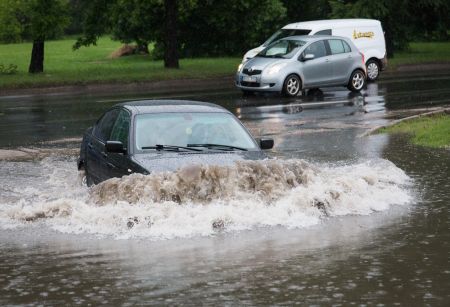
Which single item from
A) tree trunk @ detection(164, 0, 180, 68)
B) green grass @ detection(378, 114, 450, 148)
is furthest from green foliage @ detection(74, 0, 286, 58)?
green grass @ detection(378, 114, 450, 148)

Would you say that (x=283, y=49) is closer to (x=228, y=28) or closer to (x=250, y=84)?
(x=250, y=84)

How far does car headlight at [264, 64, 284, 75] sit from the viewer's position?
2908 centimetres

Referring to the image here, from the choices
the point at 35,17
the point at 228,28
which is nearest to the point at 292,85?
the point at 35,17

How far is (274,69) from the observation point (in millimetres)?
29141

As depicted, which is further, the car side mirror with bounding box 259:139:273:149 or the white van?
the white van

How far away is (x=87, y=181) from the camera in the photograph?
1409 cm

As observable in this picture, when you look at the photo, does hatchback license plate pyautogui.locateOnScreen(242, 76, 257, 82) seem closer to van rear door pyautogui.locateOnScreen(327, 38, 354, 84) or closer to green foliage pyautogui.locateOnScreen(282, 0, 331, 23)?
van rear door pyautogui.locateOnScreen(327, 38, 354, 84)

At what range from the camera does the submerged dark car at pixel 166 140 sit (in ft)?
40.3

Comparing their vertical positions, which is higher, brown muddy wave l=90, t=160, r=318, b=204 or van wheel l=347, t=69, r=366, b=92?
brown muddy wave l=90, t=160, r=318, b=204

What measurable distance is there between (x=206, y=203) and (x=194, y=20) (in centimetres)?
4136

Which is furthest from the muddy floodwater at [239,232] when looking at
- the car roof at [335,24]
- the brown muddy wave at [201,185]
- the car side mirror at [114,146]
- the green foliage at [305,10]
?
the green foliage at [305,10]

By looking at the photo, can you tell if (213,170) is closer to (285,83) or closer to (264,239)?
(264,239)

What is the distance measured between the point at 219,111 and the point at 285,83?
15803mm

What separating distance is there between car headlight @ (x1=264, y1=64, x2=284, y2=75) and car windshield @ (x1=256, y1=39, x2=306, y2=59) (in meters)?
0.70
